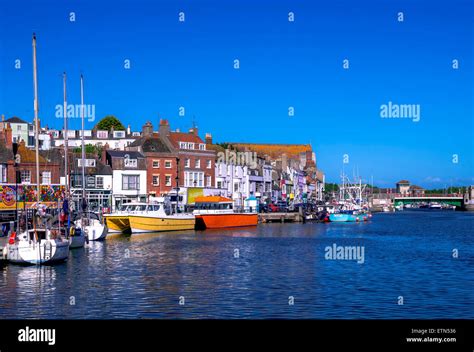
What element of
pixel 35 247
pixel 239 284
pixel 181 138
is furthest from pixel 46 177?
pixel 239 284

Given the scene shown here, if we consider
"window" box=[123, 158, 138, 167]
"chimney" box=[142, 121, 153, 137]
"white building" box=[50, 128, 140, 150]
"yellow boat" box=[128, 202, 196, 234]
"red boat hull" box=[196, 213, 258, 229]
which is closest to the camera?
"yellow boat" box=[128, 202, 196, 234]

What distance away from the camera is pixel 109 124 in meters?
147

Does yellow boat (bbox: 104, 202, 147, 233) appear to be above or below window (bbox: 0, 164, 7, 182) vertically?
below

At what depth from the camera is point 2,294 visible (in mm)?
30344

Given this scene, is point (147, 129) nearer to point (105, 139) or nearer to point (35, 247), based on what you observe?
point (105, 139)

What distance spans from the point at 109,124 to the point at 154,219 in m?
75.0

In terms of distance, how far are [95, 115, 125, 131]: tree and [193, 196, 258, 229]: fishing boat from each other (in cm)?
5874

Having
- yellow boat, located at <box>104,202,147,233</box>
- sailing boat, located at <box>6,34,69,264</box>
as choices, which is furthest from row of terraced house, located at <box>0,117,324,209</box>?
sailing boat, located at <box>6,34,69,264</box>

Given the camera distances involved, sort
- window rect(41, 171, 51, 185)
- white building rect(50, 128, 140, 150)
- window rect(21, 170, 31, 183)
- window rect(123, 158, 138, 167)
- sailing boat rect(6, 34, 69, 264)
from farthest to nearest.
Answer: white building rect(50, 128, 140, 150) < window rect(123, 158, 138, 167) < window rect(41, 171, 51, 185) < window rect(21, 170, 31, 183) < sailing boat rect(6, 34, 69, 264)

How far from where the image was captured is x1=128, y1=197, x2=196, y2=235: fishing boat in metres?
74.3

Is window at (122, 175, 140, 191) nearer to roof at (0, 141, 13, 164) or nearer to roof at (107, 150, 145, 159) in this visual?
roof at (107, 150, 145, 159)

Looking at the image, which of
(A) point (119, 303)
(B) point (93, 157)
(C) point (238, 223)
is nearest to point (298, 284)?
(A) point (119, 303)

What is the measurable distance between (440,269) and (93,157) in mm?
69414
